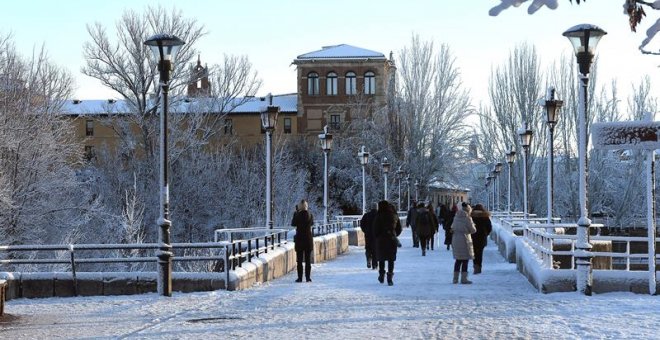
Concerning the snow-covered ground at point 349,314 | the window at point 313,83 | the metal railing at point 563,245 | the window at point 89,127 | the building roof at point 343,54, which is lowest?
the snow-covered ground at point 349,314

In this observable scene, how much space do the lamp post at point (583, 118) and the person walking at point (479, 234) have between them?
207 inches

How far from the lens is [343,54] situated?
9300cm

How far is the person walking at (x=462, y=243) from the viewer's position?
18.1 meters

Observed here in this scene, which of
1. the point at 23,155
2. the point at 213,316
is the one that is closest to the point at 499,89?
the point at 23,155

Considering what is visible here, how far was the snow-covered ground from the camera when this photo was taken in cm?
1088

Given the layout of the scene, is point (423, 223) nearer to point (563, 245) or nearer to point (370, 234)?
point (370, 234)

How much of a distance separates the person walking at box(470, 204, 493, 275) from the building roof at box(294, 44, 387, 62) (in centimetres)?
7058

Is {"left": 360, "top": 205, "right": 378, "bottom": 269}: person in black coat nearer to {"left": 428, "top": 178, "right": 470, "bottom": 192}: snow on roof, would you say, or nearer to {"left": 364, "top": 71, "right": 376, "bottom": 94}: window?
{"left": 428, "top": 178, "right": 470, "bottom": 192}: snow on roof

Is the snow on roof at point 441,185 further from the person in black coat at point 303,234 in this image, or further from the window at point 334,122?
the person in black coat at point 303,234

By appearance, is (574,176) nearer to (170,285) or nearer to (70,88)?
(70,88)

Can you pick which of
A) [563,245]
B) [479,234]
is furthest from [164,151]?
[563,245]

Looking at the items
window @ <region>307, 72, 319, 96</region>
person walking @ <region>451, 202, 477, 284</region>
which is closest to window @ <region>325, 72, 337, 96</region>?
window @ <region>307, 72, 319, 96</region>

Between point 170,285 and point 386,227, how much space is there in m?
4.28

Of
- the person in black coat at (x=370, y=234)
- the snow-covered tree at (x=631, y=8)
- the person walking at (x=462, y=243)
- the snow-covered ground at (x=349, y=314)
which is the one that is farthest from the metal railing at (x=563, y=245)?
the snow-covered tree at (x=631, y=8)
